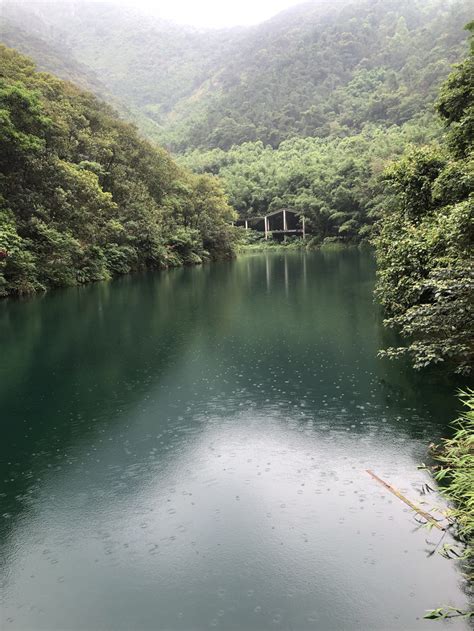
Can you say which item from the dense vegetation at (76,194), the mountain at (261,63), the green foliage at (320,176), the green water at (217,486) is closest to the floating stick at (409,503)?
the green water at (217,486)

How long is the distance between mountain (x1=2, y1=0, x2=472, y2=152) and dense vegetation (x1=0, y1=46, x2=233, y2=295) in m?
48.2

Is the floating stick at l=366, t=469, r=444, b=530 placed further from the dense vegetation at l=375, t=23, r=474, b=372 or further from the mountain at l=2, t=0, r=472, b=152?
the mountain at l=2, t=0, r=472, b=152

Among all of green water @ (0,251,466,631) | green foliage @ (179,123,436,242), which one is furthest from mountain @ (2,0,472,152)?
green water @ (0,251,466,631)

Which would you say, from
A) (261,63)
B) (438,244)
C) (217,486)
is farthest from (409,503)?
(261,63)

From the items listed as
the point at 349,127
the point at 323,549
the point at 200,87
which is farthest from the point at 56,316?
the point at 200,87

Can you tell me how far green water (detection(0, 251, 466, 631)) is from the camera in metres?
4.03

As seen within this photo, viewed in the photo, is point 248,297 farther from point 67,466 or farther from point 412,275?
point 67,466

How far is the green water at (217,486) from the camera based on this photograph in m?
4.03

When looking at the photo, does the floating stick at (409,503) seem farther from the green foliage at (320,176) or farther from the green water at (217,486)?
the green foliage at (320,176)

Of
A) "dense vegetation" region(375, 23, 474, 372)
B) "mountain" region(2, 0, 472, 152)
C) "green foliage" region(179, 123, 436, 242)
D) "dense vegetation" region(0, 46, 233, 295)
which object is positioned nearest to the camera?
"dense vegetation" region(375, 23, 474, 372)

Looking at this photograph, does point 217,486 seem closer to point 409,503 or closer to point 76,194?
point 409,503

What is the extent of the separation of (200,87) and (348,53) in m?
44.7

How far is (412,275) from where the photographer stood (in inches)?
443

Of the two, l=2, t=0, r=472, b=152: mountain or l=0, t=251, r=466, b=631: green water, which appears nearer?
l=0, t=251, r=466, b=631: green water
